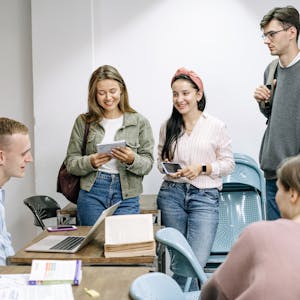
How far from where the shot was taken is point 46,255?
2.58m

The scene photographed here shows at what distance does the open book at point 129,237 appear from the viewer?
8.34 ft

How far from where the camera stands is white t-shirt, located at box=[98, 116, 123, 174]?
3.44m

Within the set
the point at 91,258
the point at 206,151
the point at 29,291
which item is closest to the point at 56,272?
the point at 29,291

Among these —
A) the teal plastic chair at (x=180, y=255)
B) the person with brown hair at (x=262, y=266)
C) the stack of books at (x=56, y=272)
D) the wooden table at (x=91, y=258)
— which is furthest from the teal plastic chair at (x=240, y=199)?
the person with brown hair at (x=262, y=266)

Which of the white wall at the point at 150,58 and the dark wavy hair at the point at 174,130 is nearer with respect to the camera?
the dark wavy hair at the point at 174,130

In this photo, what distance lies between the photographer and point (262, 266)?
1.61 meters

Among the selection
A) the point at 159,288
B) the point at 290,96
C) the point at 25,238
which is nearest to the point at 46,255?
the point at 159,288

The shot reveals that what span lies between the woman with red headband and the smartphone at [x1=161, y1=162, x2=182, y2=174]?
28 mm

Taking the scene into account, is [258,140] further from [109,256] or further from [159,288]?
[159,288]

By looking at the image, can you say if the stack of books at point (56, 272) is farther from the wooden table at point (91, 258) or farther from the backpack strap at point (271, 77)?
the backpack strap at point (271, 77)

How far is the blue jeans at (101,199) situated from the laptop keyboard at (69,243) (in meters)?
0.49

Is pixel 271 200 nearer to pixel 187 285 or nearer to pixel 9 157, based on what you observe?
pixel 187 285

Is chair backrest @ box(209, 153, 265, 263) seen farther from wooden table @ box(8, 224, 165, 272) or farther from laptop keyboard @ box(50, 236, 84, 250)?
wooden table @ box(8, 224, 165, 272)

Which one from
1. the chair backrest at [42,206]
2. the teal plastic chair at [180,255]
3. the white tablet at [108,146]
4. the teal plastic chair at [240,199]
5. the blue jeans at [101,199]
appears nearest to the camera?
the teal plastic chair at [180,255]
